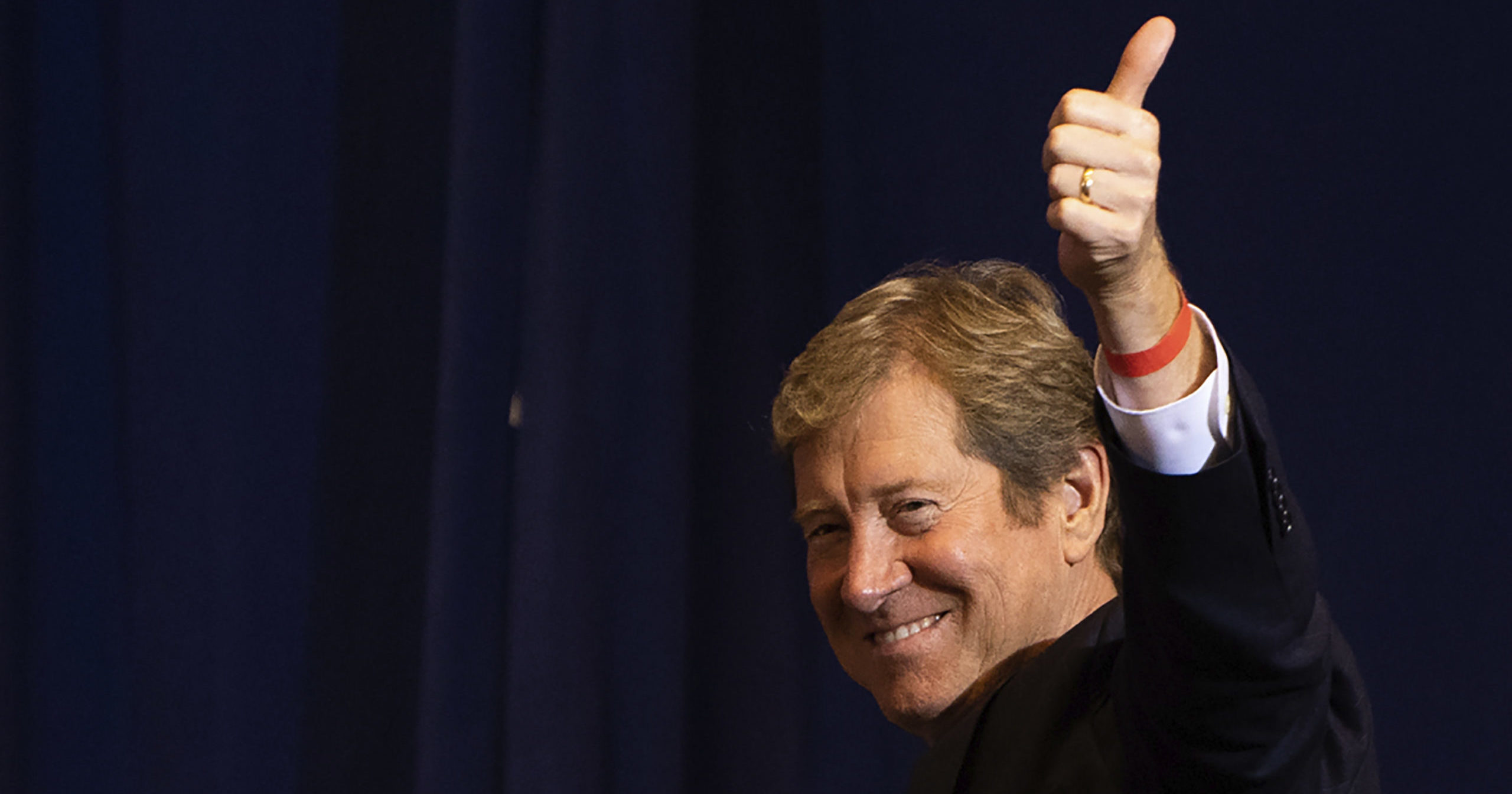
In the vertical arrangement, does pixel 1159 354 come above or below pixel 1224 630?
above

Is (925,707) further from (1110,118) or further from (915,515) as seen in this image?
(1110,118)

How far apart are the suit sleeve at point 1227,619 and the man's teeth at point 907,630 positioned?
436mm

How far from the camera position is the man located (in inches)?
27.2

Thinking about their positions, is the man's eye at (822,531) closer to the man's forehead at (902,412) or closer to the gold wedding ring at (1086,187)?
the man's forehead at (902,412)

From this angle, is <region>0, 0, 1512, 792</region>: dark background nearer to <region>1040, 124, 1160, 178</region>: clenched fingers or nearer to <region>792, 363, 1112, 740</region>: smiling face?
<region>792, 363, 1112, 740</region>: smiling face

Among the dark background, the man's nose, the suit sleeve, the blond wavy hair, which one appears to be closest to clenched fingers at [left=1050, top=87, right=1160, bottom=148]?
the suit sleeve

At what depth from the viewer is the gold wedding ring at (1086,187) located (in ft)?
2.24

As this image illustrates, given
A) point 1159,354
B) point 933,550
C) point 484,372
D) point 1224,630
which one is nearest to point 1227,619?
point 1224,630

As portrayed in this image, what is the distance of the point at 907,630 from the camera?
1.20 meters

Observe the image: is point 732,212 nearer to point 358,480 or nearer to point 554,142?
point 554,142

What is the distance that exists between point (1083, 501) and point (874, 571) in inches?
7.6

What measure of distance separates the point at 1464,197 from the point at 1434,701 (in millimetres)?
579

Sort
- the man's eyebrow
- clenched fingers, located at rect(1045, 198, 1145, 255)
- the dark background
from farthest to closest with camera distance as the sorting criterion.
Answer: the dark background < the man's eyebrow < clenched fingers, located at rect(1045, 198, 1145, 255)

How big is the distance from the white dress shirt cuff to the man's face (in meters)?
0.43
